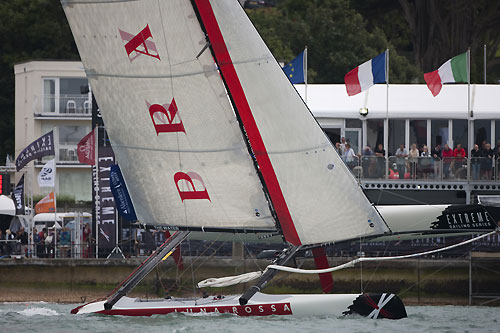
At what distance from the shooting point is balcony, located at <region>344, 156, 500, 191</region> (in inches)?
1292

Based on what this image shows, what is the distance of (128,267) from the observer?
29641 millimetres

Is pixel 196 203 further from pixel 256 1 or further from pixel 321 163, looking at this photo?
pixel 256 1

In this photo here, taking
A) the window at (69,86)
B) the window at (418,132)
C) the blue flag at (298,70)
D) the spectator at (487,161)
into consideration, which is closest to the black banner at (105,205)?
the blue flag at (298,70)

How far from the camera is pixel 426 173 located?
3312 centimetres

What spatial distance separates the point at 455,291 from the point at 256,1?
58.2 metres

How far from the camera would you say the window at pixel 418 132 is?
35.2m

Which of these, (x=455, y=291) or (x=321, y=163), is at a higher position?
(x=321, y=163)

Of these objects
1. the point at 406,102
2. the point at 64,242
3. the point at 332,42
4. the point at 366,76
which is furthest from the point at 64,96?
the point at 366,76

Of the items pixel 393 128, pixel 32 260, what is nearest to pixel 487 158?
pixel 393 128

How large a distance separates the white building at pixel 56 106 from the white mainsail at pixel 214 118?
26083 millimetres

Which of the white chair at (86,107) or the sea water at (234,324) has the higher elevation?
the white chair at (86,107)

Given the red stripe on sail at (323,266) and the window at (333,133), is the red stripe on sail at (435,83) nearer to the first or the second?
the window at (333,133)

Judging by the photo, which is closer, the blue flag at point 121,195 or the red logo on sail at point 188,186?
the red logo on sail at point 188,186

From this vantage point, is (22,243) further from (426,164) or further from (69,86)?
(69,86)
